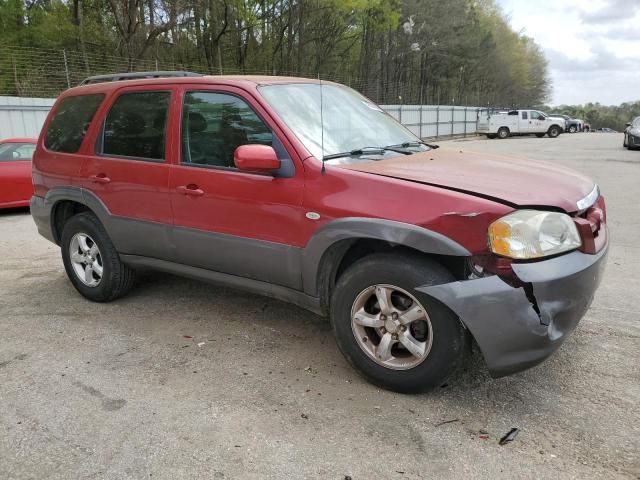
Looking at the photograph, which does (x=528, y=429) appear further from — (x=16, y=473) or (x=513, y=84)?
(x=513, y=84)

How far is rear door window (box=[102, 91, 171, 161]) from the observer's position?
3973mm

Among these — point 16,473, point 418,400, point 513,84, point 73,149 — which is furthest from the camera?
point 513,84

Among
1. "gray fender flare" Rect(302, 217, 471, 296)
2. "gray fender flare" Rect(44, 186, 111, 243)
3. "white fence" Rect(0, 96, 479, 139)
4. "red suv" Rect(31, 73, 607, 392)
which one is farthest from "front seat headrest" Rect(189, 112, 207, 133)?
"white fence" Rect(0, 96, 479, 139)

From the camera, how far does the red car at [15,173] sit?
890 cm

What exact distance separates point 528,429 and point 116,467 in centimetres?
197

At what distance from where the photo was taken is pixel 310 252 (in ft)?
10.5

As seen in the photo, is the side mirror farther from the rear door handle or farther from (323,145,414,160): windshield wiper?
the rear door handle

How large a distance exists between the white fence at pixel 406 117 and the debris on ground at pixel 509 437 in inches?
176

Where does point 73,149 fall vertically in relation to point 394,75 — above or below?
below

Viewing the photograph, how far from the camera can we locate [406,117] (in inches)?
1320

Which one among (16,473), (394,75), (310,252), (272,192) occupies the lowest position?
(16,473)

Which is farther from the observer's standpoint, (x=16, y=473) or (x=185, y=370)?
(x=185, y=370)

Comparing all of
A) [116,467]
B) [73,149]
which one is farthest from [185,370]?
[73,149]

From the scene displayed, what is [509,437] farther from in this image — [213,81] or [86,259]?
[86,259]
